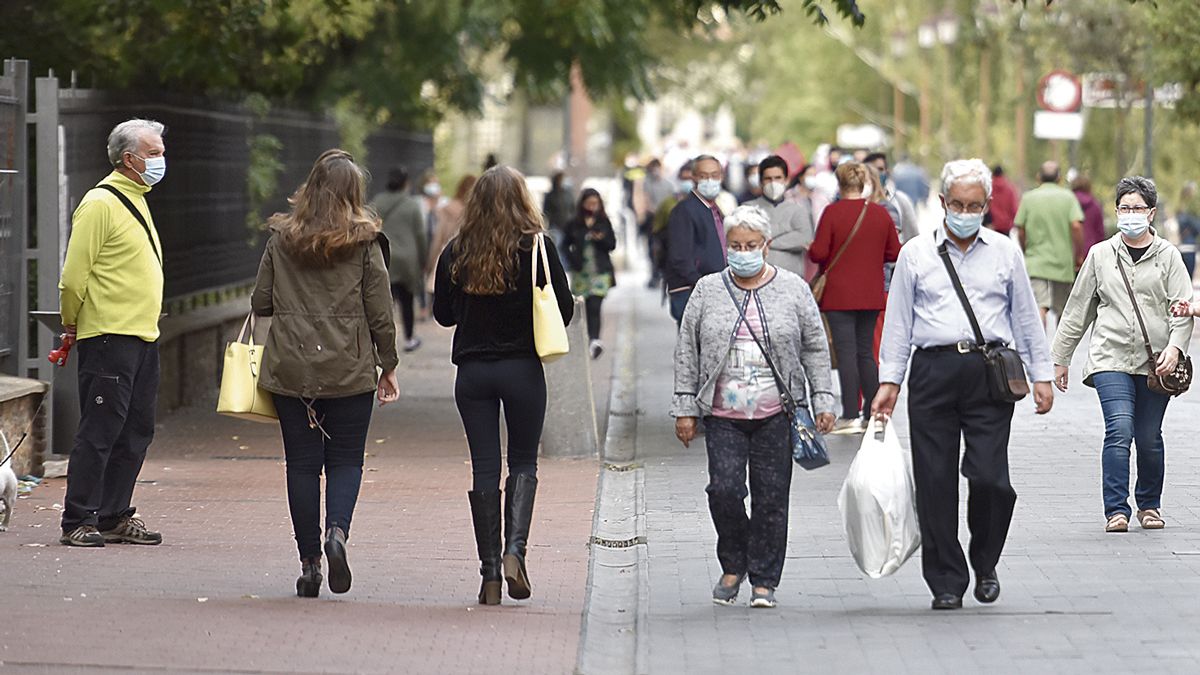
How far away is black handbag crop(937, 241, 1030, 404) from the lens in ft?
25.2

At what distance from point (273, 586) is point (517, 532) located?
1017mm

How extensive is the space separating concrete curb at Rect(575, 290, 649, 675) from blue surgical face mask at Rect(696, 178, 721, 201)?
160cm

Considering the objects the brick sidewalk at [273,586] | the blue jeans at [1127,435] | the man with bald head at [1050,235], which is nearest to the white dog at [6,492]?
the brick sidewalk at [273,586]

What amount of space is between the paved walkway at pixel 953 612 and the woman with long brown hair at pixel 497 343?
2.04 ft

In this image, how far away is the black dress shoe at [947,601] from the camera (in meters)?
7.91

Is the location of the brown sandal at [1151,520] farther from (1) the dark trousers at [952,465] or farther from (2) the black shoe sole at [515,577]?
(2) the black shoe sole at [515,577]

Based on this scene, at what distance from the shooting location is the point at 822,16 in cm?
1321

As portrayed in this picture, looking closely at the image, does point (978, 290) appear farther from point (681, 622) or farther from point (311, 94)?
point (311, 94)

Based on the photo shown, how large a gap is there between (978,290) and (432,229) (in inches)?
682

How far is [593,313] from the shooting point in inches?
766

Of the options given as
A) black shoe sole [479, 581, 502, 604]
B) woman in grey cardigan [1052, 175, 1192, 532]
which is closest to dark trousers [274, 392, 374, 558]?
black shoe sole [479, 581, 502, 604]

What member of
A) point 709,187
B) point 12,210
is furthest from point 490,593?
point 709,187

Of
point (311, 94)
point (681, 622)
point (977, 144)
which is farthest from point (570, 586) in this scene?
point (977, 144)

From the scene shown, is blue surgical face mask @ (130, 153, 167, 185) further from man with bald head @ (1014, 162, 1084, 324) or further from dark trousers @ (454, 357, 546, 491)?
man with bald head @ (1014, 162, 1084, 324)
